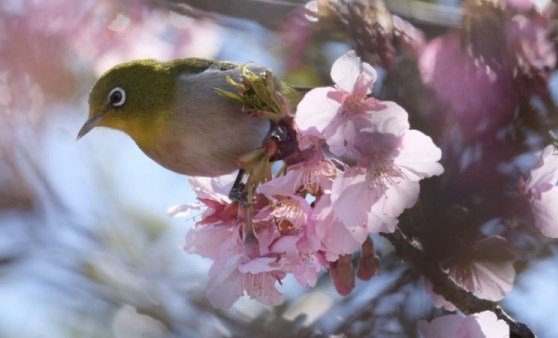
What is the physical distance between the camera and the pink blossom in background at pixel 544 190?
1542 mm

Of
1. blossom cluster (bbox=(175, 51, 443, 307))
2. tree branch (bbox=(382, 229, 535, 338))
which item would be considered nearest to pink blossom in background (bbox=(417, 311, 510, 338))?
tree branch (bbox=(382, 229, 535, 338))

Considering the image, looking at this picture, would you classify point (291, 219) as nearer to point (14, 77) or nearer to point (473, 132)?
point (473, 132)

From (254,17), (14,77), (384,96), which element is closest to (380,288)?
(384,96)

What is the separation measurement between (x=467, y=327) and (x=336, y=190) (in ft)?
1.19

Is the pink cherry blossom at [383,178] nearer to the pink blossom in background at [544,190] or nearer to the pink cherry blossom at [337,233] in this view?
the pink cherry blossom at [337,233]

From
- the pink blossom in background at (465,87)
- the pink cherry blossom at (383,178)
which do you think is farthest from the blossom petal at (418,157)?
the pink blossom in background at (465,87)

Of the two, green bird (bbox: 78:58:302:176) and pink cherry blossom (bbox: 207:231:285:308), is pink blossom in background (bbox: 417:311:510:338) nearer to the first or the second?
pink cherry blossom (bbox: 207:231:285:308)

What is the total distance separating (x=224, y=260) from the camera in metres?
1.59

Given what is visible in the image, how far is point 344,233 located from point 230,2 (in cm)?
87

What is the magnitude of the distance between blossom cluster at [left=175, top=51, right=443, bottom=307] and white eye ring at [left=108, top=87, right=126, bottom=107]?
0.63 m

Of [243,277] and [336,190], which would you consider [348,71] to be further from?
[243,277]

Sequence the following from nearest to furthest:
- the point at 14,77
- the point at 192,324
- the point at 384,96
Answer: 1. the point at 384,96
2. the point at 192,324
3. the point at 14,77

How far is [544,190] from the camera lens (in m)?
1.54

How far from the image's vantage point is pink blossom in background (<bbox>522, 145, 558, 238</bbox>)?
1.54 m
